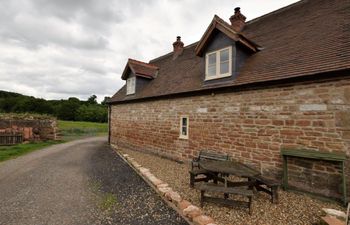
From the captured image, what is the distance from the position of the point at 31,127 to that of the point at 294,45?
65.2 feet

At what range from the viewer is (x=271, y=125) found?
6.56m

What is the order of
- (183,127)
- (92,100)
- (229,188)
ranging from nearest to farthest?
(229,188) → (183,127) → (92,100)

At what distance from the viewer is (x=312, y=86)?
5.71 metres

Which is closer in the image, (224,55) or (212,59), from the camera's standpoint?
(224,55)

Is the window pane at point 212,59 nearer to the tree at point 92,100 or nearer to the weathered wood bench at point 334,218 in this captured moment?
the weathered wood bench at point 334,218

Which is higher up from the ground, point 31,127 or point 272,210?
point 31,127

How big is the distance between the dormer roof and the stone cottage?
4 cm

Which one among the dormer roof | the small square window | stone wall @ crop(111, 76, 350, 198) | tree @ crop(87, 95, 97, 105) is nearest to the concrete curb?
stone wall @ crop(111, 76, 350, 198)

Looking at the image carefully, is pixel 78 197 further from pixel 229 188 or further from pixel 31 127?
pixel 31 127

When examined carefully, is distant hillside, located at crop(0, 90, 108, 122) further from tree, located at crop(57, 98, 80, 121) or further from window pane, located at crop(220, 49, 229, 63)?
window pane, located at crop(220, 49, 229, 63)

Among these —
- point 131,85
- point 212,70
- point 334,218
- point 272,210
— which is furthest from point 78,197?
point 131,85

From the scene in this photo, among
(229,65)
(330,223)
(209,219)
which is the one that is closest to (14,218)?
(209,219)

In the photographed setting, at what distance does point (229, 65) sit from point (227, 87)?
3.33ft

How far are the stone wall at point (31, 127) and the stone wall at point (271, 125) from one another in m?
13.1
